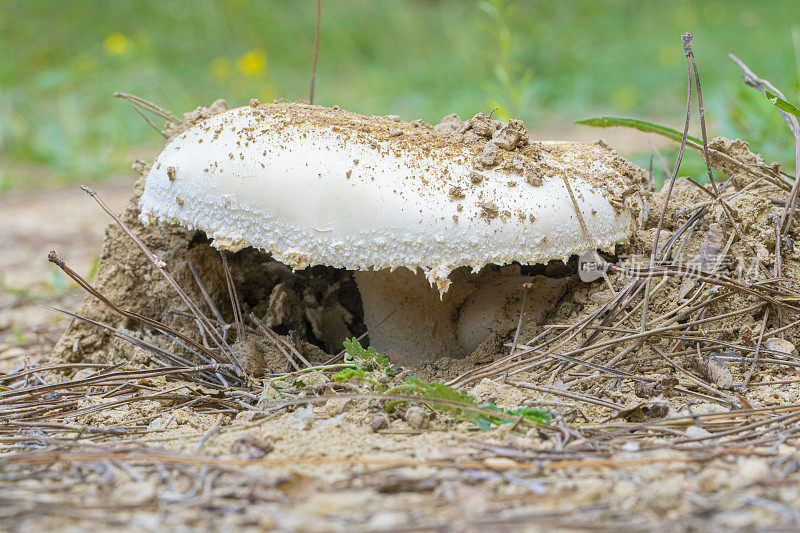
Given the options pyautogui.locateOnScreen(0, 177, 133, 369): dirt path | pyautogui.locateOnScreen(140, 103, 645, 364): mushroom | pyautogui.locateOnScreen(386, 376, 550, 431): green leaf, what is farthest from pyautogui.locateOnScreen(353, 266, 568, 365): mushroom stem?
pyautogui.locateOnScreen(0, 177, 133, 369): dirt path

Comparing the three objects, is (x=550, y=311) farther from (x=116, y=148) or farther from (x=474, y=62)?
(x=474, y=62)

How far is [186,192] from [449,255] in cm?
78

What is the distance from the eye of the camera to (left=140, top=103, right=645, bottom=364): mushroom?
6.14 feet

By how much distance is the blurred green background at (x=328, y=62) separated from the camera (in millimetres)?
7074

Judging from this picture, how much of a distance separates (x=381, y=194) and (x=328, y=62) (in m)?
7.96

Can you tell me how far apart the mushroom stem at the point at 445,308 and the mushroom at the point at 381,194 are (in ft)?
1.13

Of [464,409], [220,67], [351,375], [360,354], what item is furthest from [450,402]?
[220,67]

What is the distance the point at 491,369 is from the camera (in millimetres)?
1976

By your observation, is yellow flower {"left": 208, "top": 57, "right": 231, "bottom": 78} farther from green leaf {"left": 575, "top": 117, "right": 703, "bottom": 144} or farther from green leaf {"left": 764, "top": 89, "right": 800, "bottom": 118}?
green leaf {"left": 764, "top": 89, "right": 800, "bottom": 118}

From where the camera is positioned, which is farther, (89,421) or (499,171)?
(499,171)

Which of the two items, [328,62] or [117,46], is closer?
[117,46]

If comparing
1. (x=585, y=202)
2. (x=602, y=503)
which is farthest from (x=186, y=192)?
(x=602, y=503)

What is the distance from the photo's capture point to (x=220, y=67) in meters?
7.97

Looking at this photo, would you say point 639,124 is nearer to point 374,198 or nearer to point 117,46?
point 374,198
